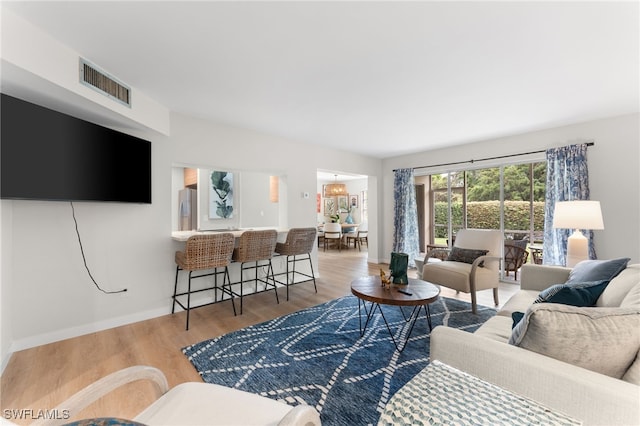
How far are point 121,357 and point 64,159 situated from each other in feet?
5.49

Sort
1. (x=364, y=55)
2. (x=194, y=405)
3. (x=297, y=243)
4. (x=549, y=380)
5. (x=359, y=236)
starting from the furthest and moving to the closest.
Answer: (x=359, y=236)
(x=297, y=243)
(x=364, y=55)
(x=194, y=405)
(x=549, y=380)

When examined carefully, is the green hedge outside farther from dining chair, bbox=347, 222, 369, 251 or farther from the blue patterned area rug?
dining chair, bbox=347, 222, 369, 251

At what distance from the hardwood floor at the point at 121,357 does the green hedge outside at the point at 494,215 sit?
64.1 inches

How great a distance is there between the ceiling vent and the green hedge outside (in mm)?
5398

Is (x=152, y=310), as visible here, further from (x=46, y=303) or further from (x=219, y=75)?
(x=219, y=75)

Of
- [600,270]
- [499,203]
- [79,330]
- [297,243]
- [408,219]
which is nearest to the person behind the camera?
[600,270]

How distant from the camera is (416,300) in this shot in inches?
84.0

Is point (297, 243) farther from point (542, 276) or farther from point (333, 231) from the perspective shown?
point (333, 231)

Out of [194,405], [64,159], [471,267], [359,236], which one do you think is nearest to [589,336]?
[194,405]

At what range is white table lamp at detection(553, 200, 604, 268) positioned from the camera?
300 centimetres

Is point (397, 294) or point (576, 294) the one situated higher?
point (576, 294)

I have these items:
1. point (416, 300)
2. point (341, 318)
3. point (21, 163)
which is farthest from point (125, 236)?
point (416, 300)

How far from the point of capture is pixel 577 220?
3.05 metres

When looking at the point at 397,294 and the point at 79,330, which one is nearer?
the point at 397,294
